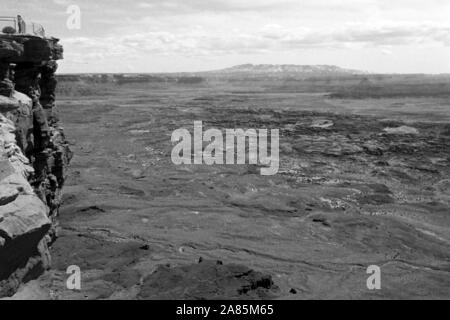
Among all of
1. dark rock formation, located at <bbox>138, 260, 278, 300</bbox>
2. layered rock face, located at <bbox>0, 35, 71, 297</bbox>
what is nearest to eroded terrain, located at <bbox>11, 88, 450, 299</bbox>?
dark rock formation, located at <bbox>138, 260, 278, 300</bbox>

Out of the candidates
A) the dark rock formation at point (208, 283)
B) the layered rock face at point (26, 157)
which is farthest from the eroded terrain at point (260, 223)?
the layered rock face at point (26, 157)

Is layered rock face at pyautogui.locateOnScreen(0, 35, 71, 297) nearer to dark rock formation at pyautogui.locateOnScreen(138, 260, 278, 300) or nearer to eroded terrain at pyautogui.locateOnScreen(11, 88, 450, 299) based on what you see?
eroded terrain at pyautogui.locateOnScreen(11, 88, 450, 299)

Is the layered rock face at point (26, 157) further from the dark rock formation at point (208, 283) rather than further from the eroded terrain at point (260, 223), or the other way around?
the dark rock formation at point (208, 283)

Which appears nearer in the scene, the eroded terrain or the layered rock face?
the layered rock face

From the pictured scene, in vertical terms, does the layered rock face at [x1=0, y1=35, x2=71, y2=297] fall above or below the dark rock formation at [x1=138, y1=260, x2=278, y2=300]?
above

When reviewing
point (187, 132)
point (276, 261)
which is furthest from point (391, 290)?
point (187, 132)
